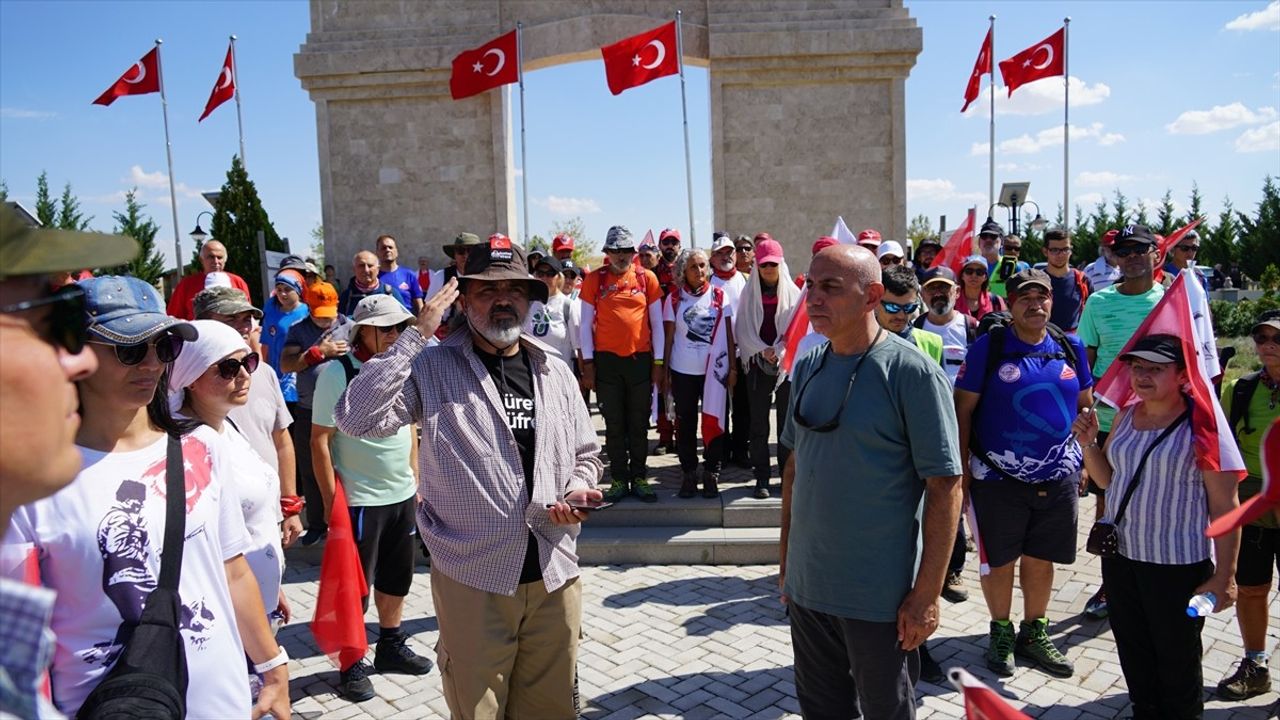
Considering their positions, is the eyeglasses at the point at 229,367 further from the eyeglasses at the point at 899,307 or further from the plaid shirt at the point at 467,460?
the eyeglasses at the point at 899,307

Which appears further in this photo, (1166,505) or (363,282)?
(363,282)

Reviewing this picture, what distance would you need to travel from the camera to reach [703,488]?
7125mm

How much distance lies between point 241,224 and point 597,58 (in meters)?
11.3

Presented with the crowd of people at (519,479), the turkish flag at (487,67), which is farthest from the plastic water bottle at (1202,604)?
the turkish flag at (487,67)

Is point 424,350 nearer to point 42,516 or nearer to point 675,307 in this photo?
point 42,516

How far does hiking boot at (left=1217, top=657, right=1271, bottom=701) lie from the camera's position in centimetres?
420

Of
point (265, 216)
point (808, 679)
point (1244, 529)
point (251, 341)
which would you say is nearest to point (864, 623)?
point (808, 679)

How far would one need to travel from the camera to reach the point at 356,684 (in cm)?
446

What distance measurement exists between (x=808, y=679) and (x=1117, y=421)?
2124 mm

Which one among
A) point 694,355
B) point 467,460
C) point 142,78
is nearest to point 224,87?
point 142,78

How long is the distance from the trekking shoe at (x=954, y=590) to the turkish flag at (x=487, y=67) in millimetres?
12344

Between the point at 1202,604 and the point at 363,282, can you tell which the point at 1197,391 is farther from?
the point at 363,282

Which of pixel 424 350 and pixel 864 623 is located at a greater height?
pixel 424 350

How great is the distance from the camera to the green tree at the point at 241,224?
20.7 metres
